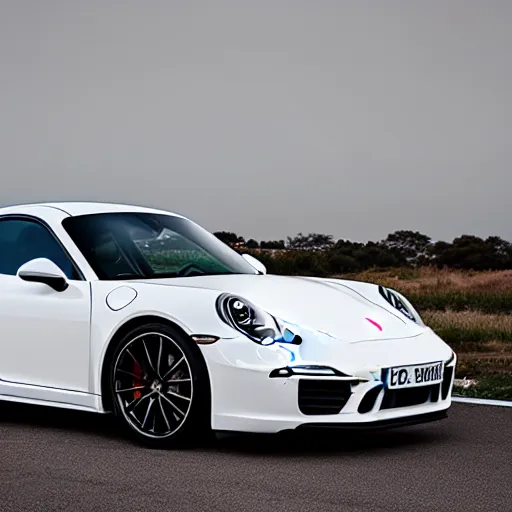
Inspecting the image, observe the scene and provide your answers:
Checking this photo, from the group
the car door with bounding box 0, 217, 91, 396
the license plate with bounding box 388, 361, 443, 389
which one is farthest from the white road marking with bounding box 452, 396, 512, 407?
the car door with bounding box 0, 217, 91, 396

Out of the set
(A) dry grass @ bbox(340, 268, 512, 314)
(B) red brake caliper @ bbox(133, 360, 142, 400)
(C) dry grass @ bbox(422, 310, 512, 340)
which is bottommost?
(A) dry grass @ bbox(340, 268, 512, 314)

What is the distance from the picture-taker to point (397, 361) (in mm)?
6441

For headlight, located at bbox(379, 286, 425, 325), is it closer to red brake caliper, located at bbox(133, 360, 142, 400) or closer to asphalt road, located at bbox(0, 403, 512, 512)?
asphalt road, located at bbox(0, 403, 512, 512)

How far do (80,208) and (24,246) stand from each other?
17.3 inches

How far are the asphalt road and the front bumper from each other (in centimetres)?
20

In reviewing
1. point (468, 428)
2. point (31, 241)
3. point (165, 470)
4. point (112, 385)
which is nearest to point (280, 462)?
point (165, 470)

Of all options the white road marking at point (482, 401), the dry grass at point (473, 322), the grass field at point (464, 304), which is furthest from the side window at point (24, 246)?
the dry grass at point (473, 322)

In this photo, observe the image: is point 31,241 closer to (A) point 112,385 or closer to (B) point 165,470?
(A) point 112,385

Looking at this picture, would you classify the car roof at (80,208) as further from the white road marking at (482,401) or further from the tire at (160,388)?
the white road marking at (482,401)

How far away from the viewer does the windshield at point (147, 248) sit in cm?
716

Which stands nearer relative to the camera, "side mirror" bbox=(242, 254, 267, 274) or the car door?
the car door

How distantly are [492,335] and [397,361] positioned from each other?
15822mm

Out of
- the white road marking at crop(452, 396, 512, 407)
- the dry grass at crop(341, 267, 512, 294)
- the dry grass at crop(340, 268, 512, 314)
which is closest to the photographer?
the white road marking at crop(452, 396, 512, 407)

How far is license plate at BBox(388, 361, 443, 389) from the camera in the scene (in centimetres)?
638
